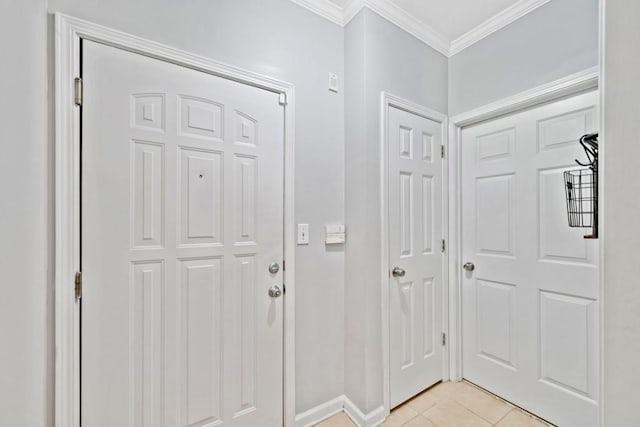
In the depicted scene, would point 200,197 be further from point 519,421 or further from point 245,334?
point 519,421

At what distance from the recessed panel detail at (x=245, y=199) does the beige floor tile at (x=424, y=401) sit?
1518mm

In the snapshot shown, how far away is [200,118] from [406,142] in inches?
50.3

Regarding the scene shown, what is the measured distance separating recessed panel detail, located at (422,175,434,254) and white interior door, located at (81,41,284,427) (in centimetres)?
104

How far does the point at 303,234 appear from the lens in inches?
60.5

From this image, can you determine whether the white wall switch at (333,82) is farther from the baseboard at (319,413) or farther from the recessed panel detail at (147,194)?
the baseboard at (319,413)

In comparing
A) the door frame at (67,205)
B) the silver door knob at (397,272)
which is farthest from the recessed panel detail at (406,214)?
the door frame at (67,205)

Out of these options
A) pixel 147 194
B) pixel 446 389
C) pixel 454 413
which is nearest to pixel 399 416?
pixel 454 413

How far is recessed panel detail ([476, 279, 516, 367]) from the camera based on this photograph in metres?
1.74

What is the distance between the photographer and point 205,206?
1247 mm

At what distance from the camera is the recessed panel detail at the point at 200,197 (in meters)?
1.20

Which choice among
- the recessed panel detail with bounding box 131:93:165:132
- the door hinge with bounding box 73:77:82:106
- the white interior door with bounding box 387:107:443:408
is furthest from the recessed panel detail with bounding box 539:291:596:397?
the door hinge with bounding box 73:77:82:106

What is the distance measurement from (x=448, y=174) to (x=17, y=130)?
2.22m

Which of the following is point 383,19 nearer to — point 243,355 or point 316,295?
point 316,295

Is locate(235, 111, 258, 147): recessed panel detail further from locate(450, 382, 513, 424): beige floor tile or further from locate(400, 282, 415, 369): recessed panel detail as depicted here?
locate(450, 382, 513, 424): beige floor tile
